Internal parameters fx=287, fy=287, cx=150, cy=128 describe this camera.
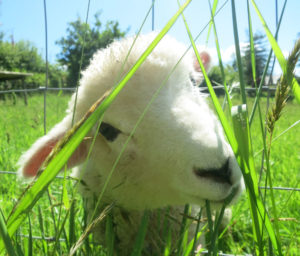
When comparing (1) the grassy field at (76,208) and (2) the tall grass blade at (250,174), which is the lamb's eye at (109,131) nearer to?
(1) the grassy field at (76,208)

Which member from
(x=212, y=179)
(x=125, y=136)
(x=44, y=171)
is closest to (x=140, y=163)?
(x=125, y=136)

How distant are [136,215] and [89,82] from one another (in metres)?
0.74

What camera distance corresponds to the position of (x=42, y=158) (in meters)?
1.41

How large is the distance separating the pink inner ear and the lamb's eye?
0.21 metres

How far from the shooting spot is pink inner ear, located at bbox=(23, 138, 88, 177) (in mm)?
1364

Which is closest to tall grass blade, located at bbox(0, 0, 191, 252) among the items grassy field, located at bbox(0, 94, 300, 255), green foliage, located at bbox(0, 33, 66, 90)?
grassy field, located at bbox(0, 94, 300, 255)

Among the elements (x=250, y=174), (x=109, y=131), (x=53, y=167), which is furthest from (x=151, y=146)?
(x=53, y=167)

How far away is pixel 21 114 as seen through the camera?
3.71 meters

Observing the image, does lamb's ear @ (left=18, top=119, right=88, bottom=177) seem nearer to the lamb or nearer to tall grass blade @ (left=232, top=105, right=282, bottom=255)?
the lamb

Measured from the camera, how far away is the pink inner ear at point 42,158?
1364 millimetres

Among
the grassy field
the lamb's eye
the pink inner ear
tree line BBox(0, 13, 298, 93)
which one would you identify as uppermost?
tree line BBox(0, 13, 298, 93)

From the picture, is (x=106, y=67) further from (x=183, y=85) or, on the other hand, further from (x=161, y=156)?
(x=161, y=156)

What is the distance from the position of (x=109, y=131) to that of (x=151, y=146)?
0.86 ft

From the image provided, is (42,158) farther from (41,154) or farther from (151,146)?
(151,146)
